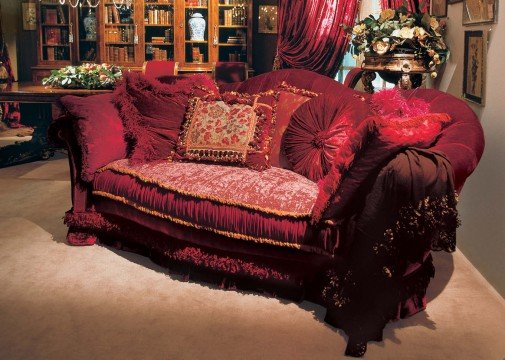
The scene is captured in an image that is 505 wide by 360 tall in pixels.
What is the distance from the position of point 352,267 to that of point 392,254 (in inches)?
7.6

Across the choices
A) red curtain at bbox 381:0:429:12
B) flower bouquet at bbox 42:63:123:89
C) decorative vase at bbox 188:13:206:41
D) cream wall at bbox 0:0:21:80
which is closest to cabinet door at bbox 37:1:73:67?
cream wall at bbox 0:0:21:80

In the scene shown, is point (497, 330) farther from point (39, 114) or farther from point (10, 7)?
point (10, 7)

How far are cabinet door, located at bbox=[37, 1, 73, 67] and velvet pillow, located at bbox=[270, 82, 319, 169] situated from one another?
205 inches

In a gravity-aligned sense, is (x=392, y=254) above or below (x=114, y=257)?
above

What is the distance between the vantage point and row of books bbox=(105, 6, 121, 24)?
25.2 feet

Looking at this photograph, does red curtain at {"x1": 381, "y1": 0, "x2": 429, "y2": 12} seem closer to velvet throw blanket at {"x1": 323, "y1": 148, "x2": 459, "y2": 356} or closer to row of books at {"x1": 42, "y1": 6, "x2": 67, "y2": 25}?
velvet throw blanket at {"x1": 323, "y1": 148, "x2": 459, "y2": 356}

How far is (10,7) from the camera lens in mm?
7938

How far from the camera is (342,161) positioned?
2447mm

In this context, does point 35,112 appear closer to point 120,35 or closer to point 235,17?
point 120,35

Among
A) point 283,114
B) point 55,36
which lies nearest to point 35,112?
point 55,36

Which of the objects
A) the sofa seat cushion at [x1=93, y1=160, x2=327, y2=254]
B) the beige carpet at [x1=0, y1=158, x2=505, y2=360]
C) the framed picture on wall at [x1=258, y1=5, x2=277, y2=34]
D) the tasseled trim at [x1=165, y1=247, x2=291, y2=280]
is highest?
the framed picture on wall at [x1=258, y1=5, x2=277, y2=34]

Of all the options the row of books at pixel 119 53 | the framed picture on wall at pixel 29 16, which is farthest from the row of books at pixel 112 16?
the framed picture on wall at pixel 29 16

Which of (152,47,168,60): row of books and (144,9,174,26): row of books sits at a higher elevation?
(144,9,174,26): row of books

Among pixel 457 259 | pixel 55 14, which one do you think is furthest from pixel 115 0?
pixel 457 259
